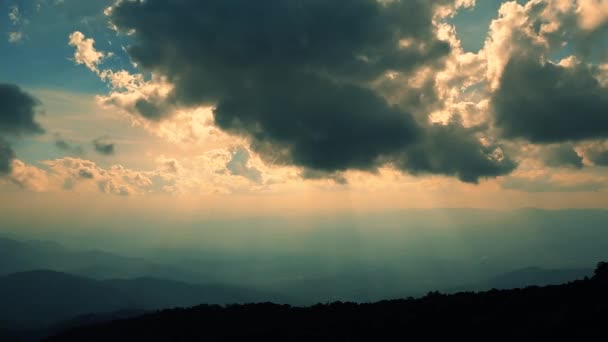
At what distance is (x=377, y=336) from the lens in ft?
115

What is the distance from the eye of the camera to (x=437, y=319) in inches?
1449

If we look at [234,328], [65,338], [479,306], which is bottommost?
[65,338]

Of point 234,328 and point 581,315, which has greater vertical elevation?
point 581,315

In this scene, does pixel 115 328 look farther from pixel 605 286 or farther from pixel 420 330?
pixel 605 286

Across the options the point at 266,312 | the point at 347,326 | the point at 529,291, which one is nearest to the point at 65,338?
the point at 266,312

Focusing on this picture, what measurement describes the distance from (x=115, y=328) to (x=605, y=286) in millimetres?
74960

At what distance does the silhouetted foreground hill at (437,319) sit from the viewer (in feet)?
90.9

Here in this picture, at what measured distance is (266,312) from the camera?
194 ft

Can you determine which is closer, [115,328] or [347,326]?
[347,326]

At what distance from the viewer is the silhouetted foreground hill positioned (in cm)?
2772

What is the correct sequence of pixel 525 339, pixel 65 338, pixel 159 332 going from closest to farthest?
pixel 525 339 → pixel 159 332 → pixel 65 338

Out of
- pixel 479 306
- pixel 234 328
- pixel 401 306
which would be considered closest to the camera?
pixel 479 306

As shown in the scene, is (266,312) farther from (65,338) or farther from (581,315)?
(65,338)

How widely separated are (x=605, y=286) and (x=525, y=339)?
14.2 meters
